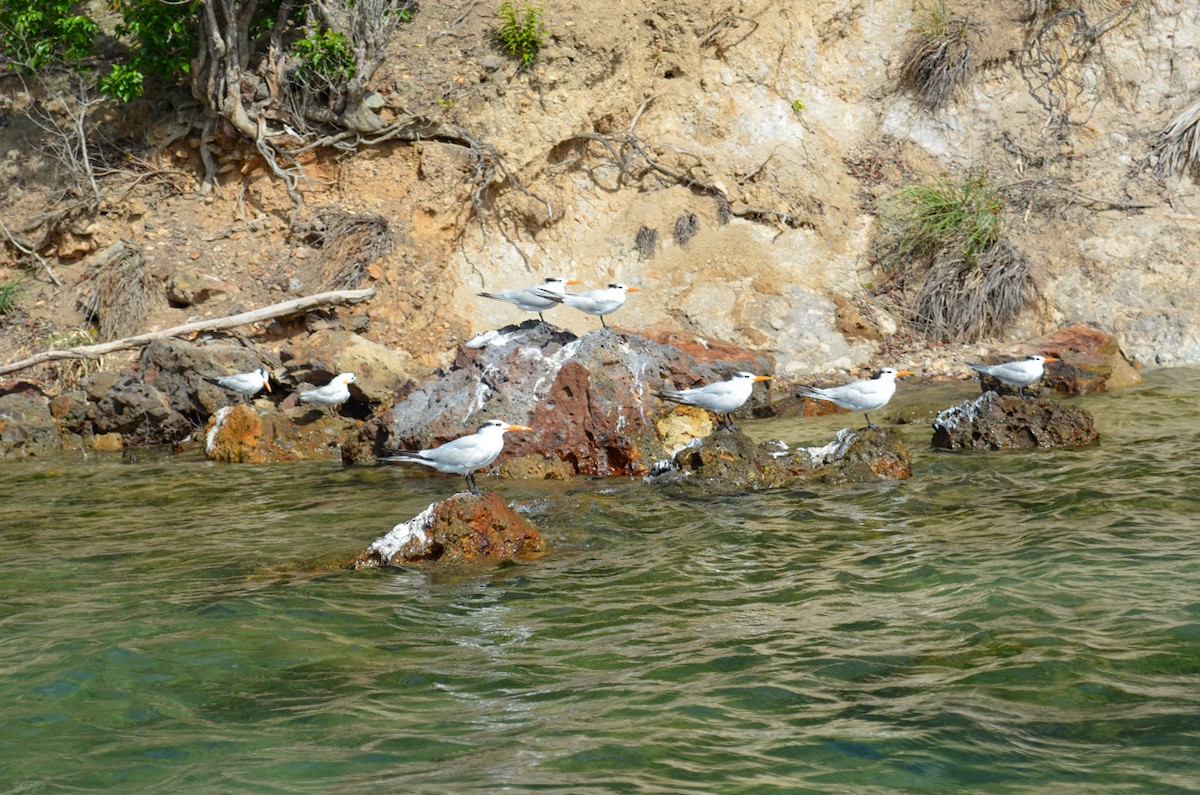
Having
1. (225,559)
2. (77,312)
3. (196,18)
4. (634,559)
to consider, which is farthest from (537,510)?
(196,18)

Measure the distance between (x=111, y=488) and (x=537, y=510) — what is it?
13.7 feet

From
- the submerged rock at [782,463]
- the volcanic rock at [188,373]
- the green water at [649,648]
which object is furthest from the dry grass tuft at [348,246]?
the submerged rock at [782,463]

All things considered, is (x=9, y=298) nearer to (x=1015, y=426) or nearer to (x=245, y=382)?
(x=245, y=382)

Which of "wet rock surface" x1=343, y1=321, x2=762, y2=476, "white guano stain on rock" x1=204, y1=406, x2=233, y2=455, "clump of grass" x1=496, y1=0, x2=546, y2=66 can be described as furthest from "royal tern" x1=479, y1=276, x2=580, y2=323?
"clump of grass" x1=496, y1=0, x2=546, y2=66

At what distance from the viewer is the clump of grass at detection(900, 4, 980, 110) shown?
57.7 feet

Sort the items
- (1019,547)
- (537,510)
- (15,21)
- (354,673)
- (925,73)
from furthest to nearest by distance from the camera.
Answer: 1. (925,73)
2. (15,21)
3. (537,510)
4. (1019,547)
5. (354,673)

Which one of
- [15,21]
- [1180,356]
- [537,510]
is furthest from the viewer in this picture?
[15,21]

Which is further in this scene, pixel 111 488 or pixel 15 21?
pixel 15 21

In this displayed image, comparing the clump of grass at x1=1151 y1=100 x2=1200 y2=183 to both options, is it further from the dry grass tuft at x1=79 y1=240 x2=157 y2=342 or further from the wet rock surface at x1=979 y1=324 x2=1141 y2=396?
the dry grass tuft at x1=79 y1=240 x2=157 y2=342

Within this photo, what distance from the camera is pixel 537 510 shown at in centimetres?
787

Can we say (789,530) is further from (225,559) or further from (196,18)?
(196,18)

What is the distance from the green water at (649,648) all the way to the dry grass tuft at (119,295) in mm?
5993

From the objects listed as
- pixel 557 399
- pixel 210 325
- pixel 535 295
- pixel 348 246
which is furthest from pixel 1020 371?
pixel 210 325

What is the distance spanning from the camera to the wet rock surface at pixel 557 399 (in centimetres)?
968
